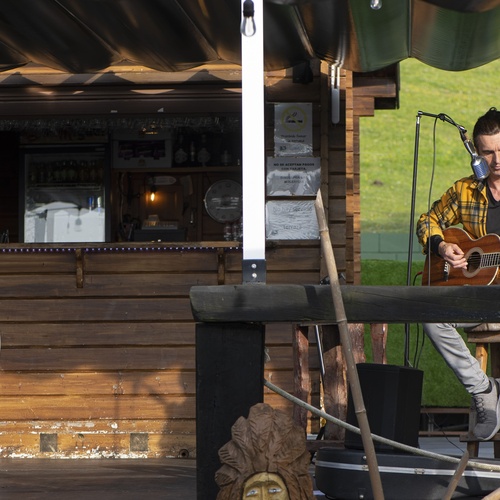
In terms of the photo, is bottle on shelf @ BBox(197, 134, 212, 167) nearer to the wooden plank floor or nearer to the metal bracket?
the wooden plank floor

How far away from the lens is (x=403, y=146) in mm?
26844

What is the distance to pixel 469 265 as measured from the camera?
15.8ft

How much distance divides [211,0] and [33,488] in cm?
247

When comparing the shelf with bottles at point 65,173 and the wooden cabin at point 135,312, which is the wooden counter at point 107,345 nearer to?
the wooden cabin at point 135,312

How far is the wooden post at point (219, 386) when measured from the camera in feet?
11.4

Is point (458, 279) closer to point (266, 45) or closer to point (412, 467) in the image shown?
point (412, 467)

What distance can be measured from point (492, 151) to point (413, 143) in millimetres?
22295

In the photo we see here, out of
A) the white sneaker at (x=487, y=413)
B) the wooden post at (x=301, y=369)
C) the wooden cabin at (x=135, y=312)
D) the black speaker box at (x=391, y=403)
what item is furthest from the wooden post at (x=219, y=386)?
the wooden cabin at (x=135, y=312)

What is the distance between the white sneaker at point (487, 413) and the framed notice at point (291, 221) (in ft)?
8.34

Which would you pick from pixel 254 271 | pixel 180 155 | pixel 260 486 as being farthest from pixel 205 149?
pixel 260 486

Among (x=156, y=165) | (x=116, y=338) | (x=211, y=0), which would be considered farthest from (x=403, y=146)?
(x=211, y=0)

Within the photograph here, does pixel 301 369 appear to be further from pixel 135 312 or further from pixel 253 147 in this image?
pixel 253 147

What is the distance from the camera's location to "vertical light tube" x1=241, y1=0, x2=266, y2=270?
12.3ft

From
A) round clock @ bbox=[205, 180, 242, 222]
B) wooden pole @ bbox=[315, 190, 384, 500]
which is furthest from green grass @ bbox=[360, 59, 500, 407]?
wooden pole @ bbox=[315, 190, 384, 500]
